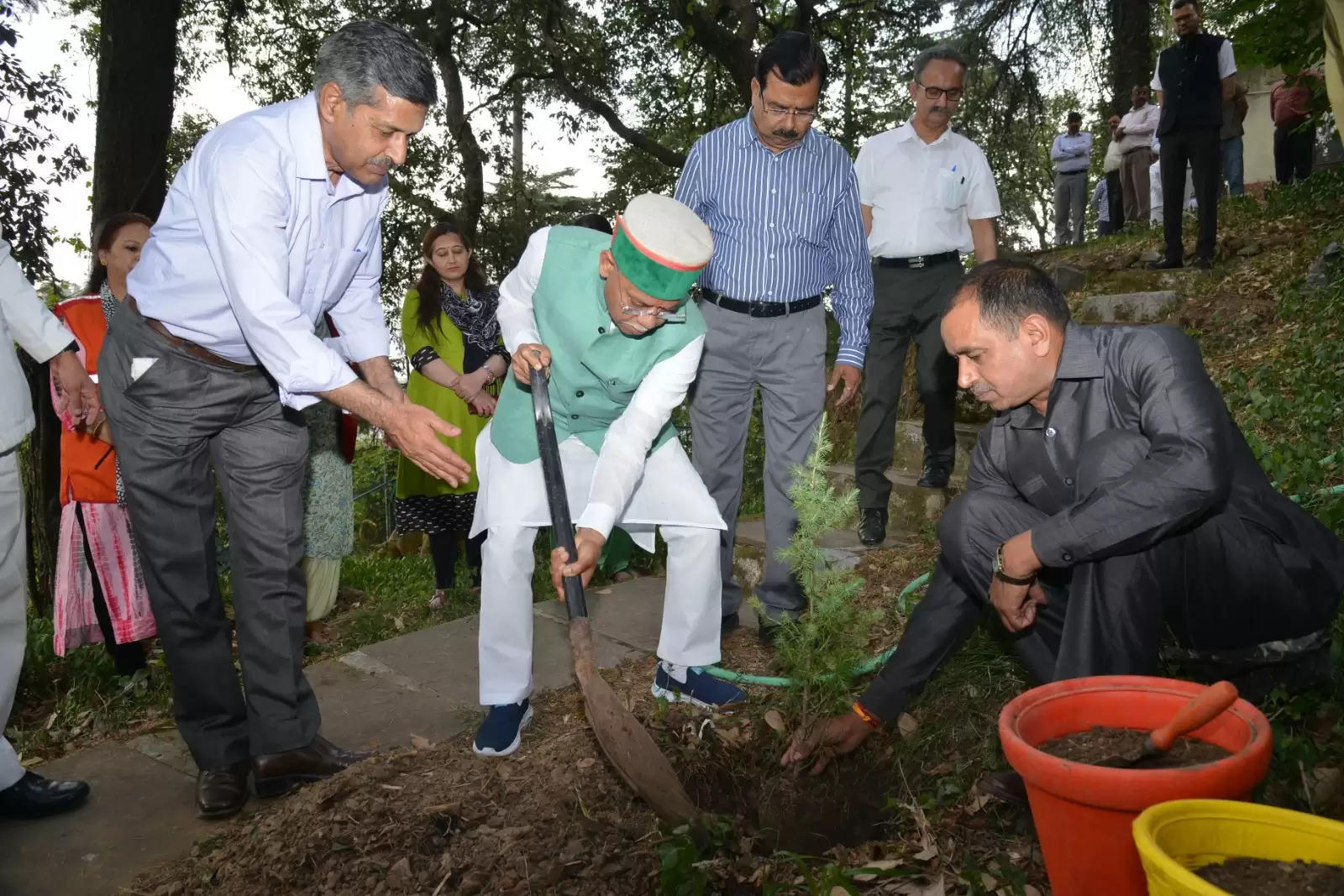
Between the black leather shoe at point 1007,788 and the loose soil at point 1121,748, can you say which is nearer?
the loose soil at point 1121,748

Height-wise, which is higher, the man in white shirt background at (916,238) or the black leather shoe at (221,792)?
the man in white shirt background at (916,238)

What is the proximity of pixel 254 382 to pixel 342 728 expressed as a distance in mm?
1360

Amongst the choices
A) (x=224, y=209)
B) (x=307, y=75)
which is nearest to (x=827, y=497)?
(x=224, y=209)

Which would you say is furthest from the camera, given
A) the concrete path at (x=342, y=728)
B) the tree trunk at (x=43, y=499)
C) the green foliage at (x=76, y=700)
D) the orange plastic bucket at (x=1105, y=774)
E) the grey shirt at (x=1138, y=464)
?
the tree trunk at (x=43, y=499)

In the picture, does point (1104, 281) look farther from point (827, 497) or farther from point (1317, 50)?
point (827, 497)

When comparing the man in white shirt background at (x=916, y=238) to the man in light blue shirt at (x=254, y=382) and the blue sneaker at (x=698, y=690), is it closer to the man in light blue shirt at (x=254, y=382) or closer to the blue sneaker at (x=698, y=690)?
the blue sneaker at (x=698, y=690)

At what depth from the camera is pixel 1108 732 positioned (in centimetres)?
213

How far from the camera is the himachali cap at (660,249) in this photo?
9.96ft

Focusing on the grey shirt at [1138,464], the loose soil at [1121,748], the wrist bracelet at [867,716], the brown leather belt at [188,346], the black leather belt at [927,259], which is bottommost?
the wrist bracelet at [867,716]

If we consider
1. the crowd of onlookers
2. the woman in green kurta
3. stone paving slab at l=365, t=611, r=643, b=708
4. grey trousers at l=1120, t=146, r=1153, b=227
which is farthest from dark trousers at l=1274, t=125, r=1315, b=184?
stone paving slab at l=365, t=611, r=643, b=708

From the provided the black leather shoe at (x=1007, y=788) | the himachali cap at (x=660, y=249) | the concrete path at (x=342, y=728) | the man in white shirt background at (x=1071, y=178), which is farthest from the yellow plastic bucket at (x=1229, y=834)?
the man in white shirt background at (x=1071, y=178)

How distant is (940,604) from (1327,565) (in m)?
0.95

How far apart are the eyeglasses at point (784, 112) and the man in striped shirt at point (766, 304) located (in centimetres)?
1

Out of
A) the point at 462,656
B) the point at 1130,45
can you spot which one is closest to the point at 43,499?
the point at 462,656
